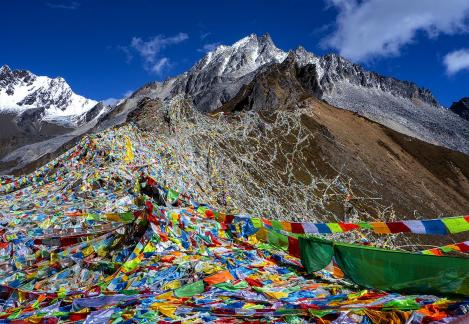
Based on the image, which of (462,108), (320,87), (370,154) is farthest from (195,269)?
(462,108)

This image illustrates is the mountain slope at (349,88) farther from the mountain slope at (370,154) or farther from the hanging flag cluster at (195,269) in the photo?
the hanging flag cluster at (195,269)

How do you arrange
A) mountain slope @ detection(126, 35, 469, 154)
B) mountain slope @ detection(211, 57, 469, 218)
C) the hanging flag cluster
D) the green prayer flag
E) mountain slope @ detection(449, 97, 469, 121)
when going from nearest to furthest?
the hanging flag cluster → the green prayer flag → mountain slope @ detection(211, 57, 469, 218) → mountain slope @ detection(126, 35, 469, 154) → mountain slope @ detection(449, 97, 469, 121)

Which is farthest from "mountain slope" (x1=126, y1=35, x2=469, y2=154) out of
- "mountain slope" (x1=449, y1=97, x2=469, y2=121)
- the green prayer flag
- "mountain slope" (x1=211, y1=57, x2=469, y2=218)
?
the green prayer flag

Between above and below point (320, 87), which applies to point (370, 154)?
below

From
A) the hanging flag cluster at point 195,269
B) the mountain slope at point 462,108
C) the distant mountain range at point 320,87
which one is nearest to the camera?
the hanging flag cluster at point 195,269

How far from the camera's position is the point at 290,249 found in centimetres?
919

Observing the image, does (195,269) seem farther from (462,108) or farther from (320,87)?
(462,108)

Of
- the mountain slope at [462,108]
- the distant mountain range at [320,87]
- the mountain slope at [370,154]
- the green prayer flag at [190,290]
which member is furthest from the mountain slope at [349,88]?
the green prayer flag at [190,290]

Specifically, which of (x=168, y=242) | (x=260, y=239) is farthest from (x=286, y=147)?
(x=168, y=242)

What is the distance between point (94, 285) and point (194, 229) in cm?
276

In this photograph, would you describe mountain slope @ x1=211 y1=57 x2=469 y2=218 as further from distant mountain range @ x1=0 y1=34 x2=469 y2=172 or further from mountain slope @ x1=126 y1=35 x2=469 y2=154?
mountain slope @ x1=126 y1=35 x2=469 y2=154

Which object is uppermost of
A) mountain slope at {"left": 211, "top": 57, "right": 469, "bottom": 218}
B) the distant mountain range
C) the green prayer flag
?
the distant mountain range

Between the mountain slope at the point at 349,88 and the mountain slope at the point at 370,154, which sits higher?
the mountain slope at the point at 349,88

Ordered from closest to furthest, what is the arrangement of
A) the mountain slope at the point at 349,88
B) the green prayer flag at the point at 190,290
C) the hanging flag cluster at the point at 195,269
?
the hanging flag cluster at the point at 195,269 → the green prayer flag at the point at 190,290 → the mountain slope at the point at 349,88
